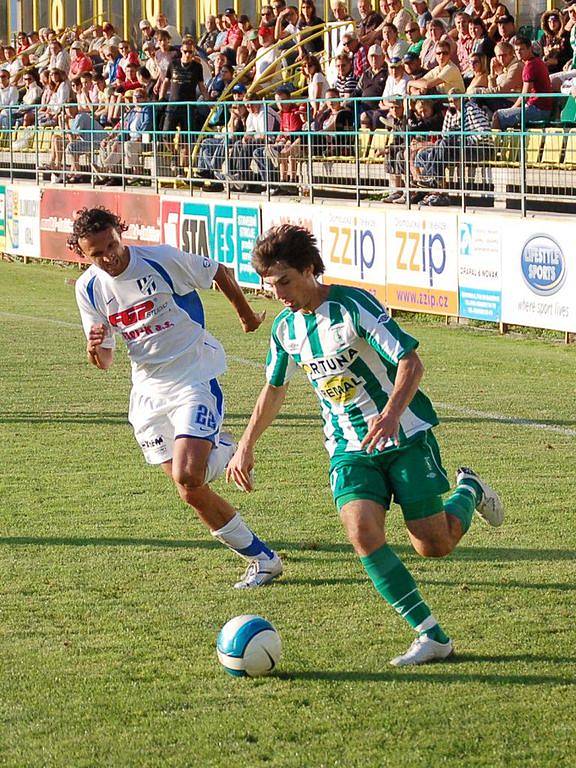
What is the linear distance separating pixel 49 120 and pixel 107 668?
2368 cm

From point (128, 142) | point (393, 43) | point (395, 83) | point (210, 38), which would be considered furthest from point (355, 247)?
point (210, 38)

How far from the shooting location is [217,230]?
20.9m

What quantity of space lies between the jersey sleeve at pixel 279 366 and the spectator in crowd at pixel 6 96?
2528 cm

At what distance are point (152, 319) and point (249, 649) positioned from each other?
7.12ft

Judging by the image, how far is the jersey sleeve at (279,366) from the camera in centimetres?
583

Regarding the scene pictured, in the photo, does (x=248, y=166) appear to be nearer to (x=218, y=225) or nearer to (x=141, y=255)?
(x=218, y=225)

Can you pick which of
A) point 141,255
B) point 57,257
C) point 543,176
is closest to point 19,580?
point 141,255

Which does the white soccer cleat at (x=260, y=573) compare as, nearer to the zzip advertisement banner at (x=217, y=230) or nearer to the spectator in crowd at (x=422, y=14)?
the zzip advertisement banner at (x=217, y=230)

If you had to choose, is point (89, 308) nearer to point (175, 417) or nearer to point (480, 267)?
point (175, 417)

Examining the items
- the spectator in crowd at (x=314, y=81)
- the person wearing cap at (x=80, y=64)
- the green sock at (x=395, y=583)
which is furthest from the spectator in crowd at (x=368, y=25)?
the green sock at (x=395, y=583)

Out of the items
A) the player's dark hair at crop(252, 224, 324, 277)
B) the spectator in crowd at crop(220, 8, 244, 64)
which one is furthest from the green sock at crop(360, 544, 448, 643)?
the spectator in crowd at crop(220, 8, 244, 64)

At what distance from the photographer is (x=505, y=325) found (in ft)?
53.1

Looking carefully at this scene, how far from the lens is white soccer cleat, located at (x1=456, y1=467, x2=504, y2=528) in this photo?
6543 millimetres

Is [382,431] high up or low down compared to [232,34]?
down
